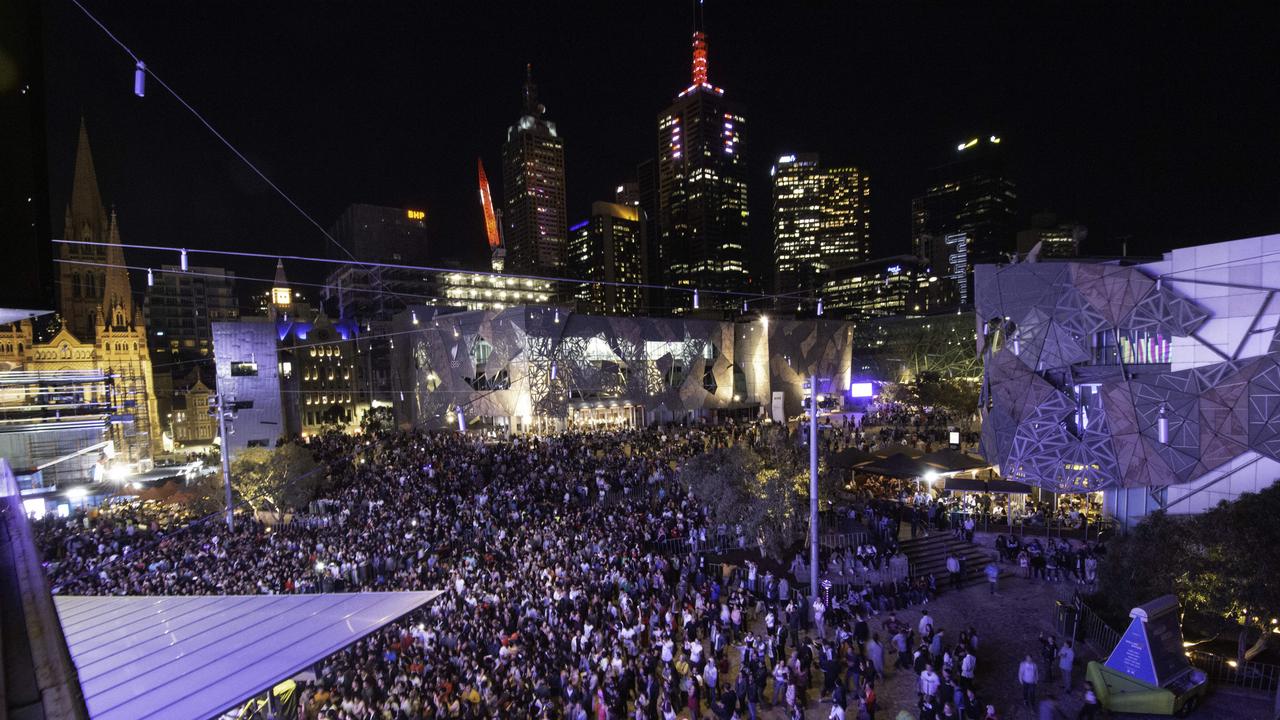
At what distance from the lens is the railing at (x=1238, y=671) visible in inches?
431

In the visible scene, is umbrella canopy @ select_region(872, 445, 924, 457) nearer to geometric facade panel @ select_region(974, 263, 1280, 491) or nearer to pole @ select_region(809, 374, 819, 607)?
geometric facade panel @ select_region(974, 263, 1280, 491)

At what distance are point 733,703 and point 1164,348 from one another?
17882 mm

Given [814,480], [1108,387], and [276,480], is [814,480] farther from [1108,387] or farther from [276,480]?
[276,480]

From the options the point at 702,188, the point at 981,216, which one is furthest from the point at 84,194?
the point at 981,216

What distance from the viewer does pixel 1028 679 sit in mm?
10383

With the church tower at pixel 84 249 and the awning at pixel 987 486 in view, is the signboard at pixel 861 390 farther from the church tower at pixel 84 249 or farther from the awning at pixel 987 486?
the church tower at pixel 84 249

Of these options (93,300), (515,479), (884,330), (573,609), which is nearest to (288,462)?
(515,479)

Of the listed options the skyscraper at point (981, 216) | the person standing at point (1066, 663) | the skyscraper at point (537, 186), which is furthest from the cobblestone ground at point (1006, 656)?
the skyscraper at point (981, 216)

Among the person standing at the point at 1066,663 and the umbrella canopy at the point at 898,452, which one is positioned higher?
the umbrella canopy at the point at 898,452

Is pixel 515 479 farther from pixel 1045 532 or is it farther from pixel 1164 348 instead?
pixel 1164 348

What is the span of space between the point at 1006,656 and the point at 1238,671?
4018mm

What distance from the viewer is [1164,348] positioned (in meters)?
17.8

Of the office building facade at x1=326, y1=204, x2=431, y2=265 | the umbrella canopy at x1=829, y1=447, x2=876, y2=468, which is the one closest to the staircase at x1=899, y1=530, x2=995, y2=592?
the umbrella canopy at x1=829, y1=447, x2=876, y2=468

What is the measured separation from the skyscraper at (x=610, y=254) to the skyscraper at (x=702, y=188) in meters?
16.0
